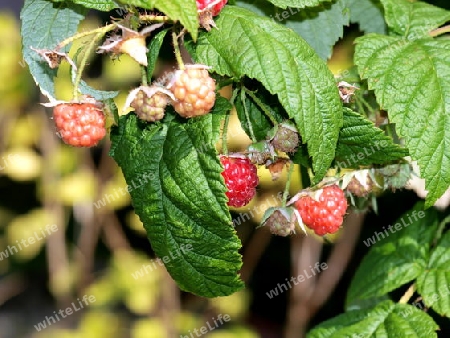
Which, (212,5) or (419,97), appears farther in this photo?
(419,97)

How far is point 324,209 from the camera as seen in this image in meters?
1.33

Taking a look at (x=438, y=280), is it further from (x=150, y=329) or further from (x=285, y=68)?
(x=150, y=329)

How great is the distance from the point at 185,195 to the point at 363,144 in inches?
13.4

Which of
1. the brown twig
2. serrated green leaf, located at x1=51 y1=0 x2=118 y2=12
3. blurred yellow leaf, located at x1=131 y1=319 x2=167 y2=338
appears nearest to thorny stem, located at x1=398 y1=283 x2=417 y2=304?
serrated green leaf, located at x1=51 y1=0 x2=118 y2=12

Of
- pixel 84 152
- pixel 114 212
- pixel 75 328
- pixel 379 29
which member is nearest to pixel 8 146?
pixel 84 152

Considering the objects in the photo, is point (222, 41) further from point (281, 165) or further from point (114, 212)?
point (114, 212)

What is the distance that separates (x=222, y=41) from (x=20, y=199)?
332cm

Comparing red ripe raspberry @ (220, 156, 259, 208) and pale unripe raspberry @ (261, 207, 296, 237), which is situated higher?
red ripe raspberry @ (220, 156, 259, 208)

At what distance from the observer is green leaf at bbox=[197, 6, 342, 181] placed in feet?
3.62

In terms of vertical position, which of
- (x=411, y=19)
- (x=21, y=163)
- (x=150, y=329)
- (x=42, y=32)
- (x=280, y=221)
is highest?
(x=411, y=19)

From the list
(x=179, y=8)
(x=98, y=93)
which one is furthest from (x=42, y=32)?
(x=179, y=8)

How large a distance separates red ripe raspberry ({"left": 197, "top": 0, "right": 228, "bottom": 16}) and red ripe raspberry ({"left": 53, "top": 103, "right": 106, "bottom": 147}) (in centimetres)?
26

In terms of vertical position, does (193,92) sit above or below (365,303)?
→ above

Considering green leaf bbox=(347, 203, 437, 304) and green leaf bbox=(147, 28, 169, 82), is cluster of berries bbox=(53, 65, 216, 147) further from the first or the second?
green leaf bbox=(347, 203, 437, 304)
